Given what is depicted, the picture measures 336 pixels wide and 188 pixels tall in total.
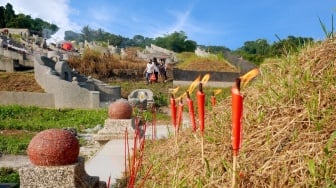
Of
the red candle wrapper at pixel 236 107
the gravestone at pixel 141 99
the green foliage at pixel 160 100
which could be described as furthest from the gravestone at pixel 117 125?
the green foliage at pixel 160 100

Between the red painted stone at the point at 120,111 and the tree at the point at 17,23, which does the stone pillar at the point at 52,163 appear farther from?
the tree at the point at 17,23

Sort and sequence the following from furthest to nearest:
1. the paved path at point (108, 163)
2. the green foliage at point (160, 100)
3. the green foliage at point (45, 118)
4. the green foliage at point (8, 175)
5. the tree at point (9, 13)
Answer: the tree at point (9, 13), the green foliage at point (160, 100), the green foliage at point (45, 118), the green foliage at point (8, 175), the paved path at point (108, 163)

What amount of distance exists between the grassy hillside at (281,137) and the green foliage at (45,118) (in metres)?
9.43

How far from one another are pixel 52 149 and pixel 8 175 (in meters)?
3.27

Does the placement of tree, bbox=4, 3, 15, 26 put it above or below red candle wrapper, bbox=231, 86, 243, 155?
above

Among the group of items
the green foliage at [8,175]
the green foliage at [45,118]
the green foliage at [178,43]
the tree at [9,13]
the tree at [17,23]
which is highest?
the tree at [9,13]

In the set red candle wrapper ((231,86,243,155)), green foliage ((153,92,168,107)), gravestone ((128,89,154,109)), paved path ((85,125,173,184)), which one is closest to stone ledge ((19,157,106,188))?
paved path ((85,125,173,184))

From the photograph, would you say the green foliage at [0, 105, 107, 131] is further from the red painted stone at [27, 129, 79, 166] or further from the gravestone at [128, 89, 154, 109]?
the red painted stone at [27, 129, 79, 166]

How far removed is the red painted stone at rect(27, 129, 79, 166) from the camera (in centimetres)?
407

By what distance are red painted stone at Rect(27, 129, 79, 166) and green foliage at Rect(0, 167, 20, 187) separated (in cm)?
243

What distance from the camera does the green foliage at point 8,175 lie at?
6425 mm

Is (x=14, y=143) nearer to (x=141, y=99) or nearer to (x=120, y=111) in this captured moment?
(x=120, y=111)

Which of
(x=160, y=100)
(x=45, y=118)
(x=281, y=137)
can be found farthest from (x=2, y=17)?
(x=281, y=137)

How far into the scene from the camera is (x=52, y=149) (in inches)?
161
